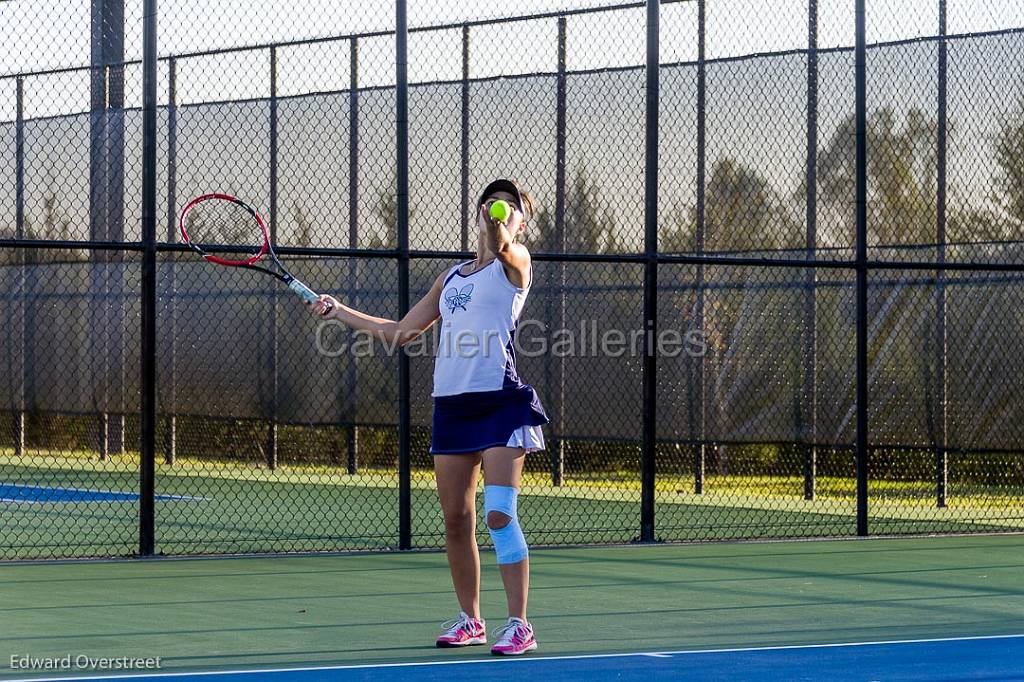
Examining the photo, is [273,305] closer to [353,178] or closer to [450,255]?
[353,178]

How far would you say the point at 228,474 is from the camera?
52.4ft

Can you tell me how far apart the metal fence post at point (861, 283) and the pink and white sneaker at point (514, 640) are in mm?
4678

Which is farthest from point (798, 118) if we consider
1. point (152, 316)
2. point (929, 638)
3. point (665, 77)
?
point (929, 638)

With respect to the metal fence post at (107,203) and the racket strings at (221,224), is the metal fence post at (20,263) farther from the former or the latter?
the racket strings at (221,224)

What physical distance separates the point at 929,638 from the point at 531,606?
1698 millimetres

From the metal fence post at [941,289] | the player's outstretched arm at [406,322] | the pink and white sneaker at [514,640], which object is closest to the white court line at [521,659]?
the pink and white sneaker at [514,640]

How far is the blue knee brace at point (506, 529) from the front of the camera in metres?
6.02

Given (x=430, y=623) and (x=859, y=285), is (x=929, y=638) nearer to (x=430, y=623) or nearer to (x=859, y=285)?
(x=430, y=623)

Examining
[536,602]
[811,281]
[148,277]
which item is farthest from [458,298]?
[811,281]

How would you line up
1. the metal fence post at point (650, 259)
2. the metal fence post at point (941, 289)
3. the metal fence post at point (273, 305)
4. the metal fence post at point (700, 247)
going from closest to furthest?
1. the metal fence post at point (650, 259)
2. the metal fence post at point (941, 289)
3. the metal fence post at point (700, 247)
4. the metal fence post at point (273, 305)

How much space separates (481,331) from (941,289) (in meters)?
6.66

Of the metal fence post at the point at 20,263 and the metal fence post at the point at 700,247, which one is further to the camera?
the metal fence post at the point at 20,263

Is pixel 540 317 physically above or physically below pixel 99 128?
below

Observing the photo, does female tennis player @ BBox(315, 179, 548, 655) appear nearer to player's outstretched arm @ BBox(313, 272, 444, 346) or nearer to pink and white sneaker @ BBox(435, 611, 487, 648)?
player's outstretched arm @ BBox(313, 272, 444, 346)
